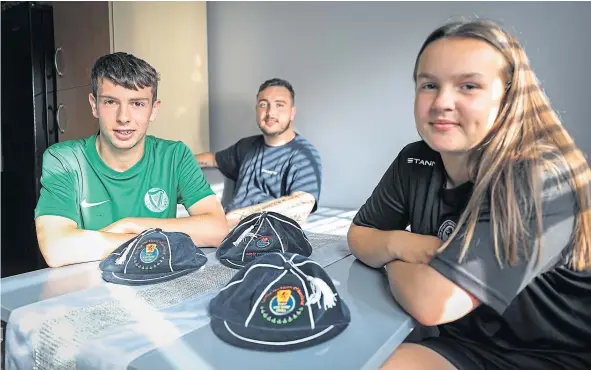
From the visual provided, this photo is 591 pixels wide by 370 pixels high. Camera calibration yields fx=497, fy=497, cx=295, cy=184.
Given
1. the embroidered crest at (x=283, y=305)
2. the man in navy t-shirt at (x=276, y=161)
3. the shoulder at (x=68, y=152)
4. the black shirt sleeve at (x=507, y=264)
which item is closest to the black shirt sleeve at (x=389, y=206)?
the black shirt sleeve at (x=507, y=264)

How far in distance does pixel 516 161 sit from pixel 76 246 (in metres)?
1.02

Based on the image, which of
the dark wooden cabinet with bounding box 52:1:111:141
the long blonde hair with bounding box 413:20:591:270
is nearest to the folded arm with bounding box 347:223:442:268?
the long blonde hair with bounding box 413:20:591:270

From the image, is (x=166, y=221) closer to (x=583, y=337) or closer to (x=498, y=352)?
(x=498, y=352)

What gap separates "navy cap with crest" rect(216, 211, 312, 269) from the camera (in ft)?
4.05

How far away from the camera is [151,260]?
1138mm

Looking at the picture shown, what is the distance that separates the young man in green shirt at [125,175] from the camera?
1.38 meters

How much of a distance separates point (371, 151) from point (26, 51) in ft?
6.13

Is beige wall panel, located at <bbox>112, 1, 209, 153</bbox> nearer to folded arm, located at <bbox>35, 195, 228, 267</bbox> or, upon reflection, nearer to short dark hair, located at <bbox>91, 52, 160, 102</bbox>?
short dark hair, located at <bbox>91, 52, 160, 102</bbox>

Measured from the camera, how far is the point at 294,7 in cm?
282

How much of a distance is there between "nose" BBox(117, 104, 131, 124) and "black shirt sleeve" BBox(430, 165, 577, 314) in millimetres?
988

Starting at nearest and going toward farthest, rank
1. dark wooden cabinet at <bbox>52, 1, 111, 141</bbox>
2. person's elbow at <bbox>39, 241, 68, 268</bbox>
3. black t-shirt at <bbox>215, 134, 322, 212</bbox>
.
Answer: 1. person's elbow at <bbox>39, 241, 68, 268</bbox>
2. black t-shirt at <bbox>215, 134, 322, 212</bbox>
3. dark wooden cabinet at <bbox>52, 1, 111, 141</bbox>

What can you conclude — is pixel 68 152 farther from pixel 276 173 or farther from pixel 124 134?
pixel 276 173

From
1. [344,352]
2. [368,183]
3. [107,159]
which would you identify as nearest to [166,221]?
[107,159]

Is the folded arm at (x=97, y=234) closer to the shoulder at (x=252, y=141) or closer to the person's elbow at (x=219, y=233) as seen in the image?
the person's elbow at (x=219, y=233)
